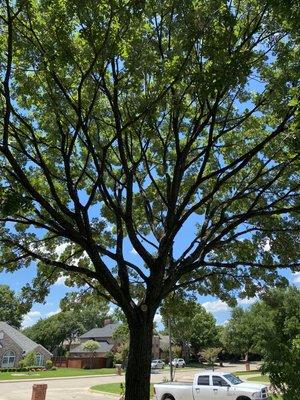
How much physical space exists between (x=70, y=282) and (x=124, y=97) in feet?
22.1

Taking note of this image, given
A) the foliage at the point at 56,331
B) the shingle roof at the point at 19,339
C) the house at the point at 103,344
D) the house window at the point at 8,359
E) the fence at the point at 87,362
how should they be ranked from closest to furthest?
the house window at the point at 8,359 → the shingle roof at the point at 19,339 → the fence at the point at 87,362 → the house at the point at 103,344 → the foliage at the point at 56,331

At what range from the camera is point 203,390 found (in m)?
20.2

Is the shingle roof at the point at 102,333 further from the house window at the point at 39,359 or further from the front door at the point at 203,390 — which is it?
the front door at the point at 203,390

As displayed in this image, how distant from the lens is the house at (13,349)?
6319 cm

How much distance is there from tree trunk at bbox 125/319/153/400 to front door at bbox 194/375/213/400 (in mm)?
11834

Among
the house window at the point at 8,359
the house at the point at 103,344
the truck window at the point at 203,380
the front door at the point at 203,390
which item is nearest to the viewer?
the front door at the point at 203,390

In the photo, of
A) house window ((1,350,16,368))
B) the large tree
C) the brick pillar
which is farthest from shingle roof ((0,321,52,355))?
the large tree

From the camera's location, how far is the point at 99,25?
770cm

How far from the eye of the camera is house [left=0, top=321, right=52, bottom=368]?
63188 mm

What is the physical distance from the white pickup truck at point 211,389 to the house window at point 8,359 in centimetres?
4810

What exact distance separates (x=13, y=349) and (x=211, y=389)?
1991 inches

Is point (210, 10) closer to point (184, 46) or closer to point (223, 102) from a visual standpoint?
point (184, 46)

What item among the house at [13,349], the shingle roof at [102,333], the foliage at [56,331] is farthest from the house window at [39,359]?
the foliage at [56,331]

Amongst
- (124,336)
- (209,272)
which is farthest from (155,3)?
(124,336)
